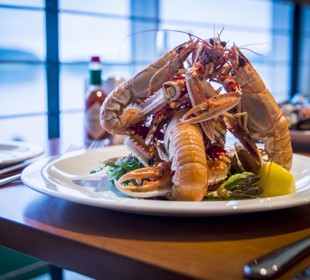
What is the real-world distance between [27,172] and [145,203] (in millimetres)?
279

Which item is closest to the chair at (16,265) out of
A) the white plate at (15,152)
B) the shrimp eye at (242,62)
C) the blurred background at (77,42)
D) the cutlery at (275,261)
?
the blurred background at (77,42)

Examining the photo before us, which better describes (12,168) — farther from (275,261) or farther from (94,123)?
(275,261)

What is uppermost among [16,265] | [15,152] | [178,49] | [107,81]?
[178,49]

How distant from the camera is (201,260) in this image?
0.51 metres

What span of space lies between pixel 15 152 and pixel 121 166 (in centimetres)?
37

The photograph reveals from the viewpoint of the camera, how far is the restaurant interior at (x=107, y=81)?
1.92 ft

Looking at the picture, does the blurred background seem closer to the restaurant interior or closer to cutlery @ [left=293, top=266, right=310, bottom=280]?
the restaurant interior

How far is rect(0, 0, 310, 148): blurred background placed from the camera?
2711 mm

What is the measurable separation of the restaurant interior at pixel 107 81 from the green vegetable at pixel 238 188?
7 cm

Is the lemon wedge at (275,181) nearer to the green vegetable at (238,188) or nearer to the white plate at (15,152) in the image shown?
the green vegetable at (238,188)

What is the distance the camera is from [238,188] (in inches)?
29.7

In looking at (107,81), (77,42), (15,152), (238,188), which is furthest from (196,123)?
(77,42)

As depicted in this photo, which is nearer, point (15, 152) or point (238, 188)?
point (238, 188)

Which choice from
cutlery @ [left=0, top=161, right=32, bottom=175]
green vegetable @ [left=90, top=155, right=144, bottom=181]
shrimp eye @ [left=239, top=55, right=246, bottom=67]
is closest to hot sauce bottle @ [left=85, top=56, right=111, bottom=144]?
cutlery @ [left=0, top=161, right=32, bottom=175]
